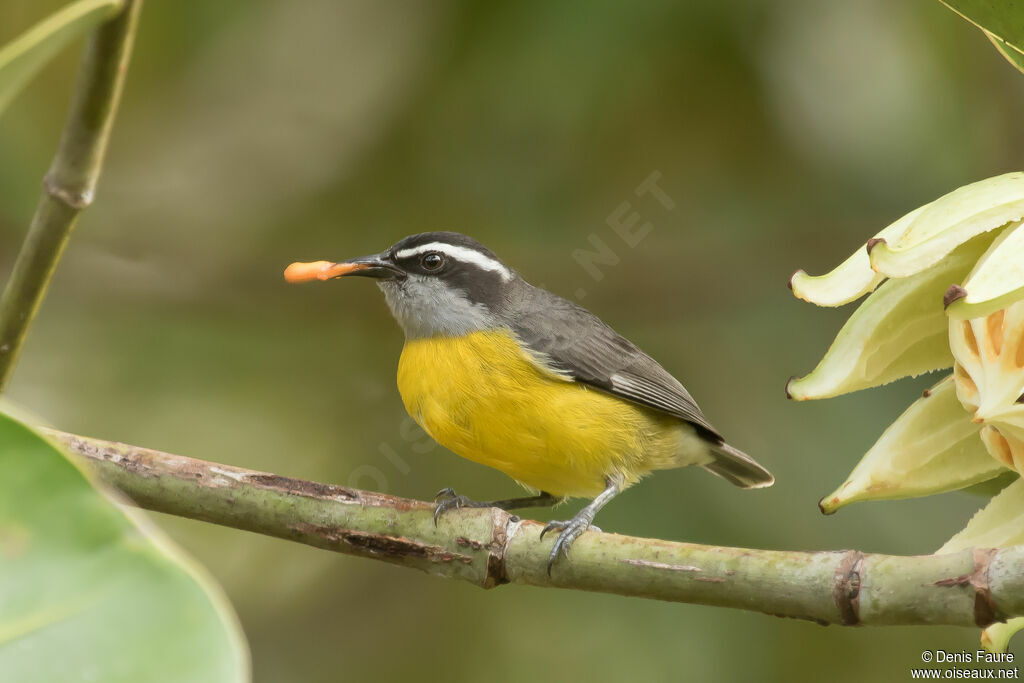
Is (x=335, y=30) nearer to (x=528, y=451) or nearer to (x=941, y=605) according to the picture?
(x=528, y=451)

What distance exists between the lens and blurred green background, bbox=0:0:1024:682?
448cm

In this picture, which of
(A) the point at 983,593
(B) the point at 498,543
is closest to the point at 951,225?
(A) the point at 983,593

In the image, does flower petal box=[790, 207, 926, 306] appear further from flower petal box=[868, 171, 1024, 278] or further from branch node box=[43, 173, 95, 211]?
branch node box=[43, 173, 95, 211]

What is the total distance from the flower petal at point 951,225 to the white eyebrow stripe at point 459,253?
2622 mm

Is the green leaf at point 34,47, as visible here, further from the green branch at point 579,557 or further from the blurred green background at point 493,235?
the blurred green background at point 493,235

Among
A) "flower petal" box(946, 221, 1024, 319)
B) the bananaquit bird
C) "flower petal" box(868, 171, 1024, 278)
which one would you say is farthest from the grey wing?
"flower petal" box(946, 221, 1024, 319)

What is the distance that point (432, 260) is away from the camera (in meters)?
4.09

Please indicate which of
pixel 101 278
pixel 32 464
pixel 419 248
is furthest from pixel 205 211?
pixel 32 464

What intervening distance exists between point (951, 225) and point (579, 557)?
966 mm

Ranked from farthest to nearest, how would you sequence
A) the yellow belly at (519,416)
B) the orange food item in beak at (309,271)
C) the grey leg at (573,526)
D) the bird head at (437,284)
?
the bird head at (437,284), the yellow belly at (519,416), the orange food item in beak at (309,271), the grey leg at (573,526)

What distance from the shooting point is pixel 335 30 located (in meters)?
5.01

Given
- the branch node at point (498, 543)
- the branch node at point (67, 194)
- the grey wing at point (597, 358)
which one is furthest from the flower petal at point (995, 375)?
the grey wing at point (597, 358)

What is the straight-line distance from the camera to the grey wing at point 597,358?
3844 mm

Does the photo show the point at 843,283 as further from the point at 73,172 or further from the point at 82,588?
the point at 73,172
